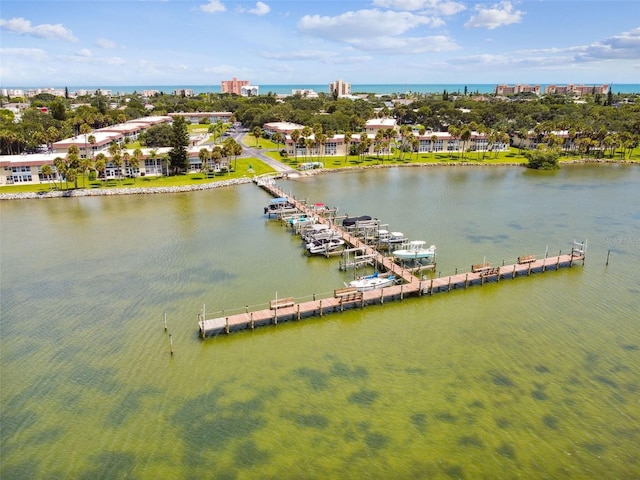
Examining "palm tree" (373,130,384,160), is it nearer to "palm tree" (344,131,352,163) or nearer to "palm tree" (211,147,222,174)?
"palm tree" (344,131,352,163)

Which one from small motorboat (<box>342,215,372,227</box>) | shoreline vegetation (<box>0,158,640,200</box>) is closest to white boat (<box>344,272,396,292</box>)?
small motorboat (<box>342,215,372,227</box>)

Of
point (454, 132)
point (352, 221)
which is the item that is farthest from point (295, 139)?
point (352, 221)

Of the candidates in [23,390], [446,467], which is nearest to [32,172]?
[23,390]

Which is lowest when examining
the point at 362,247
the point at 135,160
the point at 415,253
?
the point at 362,247

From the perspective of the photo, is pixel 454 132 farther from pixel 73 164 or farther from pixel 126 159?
pixel 73 164

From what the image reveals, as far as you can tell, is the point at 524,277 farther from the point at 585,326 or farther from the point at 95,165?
the point at 95,165

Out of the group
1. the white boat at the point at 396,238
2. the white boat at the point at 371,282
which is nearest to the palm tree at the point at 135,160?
the white boat at the point at 396,238
